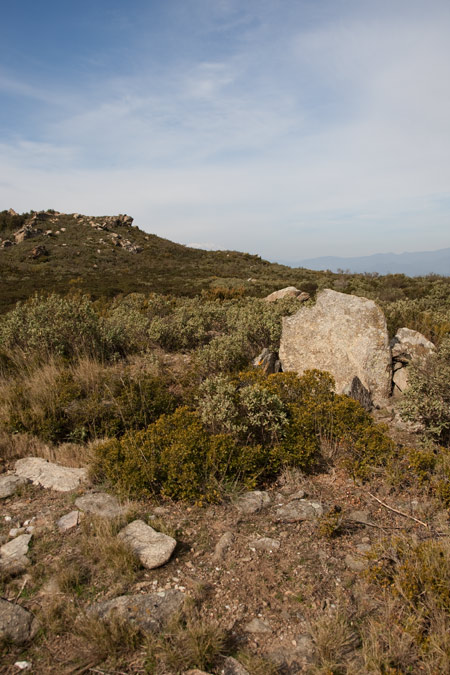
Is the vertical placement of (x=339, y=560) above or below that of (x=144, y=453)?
below

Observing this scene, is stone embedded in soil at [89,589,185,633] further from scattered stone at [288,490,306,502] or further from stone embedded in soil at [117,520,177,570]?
scattered stone at [288,490,306,502]

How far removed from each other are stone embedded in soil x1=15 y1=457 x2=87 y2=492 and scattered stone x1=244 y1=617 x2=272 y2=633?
2.46 meters

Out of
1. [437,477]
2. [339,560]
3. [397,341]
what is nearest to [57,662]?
[339,560]

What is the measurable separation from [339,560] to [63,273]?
37.3 metres

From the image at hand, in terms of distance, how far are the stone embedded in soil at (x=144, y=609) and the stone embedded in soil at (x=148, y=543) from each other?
307mm

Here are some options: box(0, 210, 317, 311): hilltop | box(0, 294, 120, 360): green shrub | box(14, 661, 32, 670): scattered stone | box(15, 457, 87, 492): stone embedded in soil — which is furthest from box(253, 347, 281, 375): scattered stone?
box(0, 210, 317, 311): hilltop

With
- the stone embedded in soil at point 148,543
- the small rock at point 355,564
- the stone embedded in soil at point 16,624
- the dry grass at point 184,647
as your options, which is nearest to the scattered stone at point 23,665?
the stone embedded in soil at point 16,624

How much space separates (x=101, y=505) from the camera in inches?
147

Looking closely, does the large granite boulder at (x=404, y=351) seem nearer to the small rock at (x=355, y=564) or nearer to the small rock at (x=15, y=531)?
the small rock at (x=355, y=564)

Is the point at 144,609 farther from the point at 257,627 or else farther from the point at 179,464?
the point at 179,464

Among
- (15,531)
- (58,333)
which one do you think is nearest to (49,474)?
(15,531)

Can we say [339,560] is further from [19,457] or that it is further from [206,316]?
[206,316]

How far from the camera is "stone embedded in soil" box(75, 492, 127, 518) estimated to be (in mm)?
3586

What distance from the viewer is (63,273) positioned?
1404 inches
